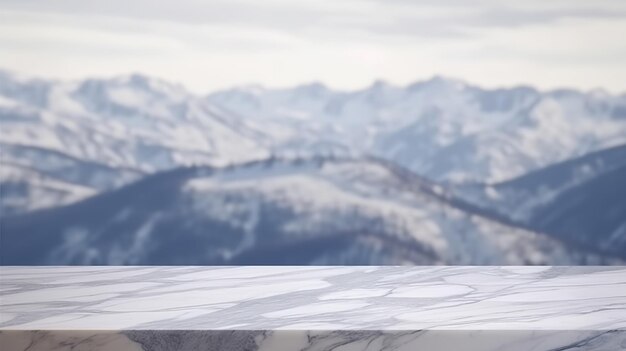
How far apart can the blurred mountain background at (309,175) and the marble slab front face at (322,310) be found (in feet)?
2.74

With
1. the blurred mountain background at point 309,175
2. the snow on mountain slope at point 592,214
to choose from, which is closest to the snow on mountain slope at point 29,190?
→ the blurred mountain background at point 309,175

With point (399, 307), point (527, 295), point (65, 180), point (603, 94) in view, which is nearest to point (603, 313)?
point (527, 295)

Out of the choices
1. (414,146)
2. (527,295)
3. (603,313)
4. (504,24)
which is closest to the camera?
(603,313)

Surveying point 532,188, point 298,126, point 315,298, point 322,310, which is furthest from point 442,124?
point 322,310

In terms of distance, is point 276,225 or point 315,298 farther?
point 276,225

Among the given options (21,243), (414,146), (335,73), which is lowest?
(21,243)

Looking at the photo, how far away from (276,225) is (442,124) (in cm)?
58

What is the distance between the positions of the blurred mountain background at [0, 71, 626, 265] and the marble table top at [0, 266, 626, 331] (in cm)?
77

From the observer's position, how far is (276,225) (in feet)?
9.70

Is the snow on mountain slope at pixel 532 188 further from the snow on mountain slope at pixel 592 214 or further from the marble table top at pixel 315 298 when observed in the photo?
the marble table top at pixel 315 298

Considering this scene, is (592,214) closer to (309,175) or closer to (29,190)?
(309,175)

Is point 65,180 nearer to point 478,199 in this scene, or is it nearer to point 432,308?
point 478,199

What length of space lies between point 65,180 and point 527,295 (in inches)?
66.3

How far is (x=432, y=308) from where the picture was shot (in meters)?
1.61
